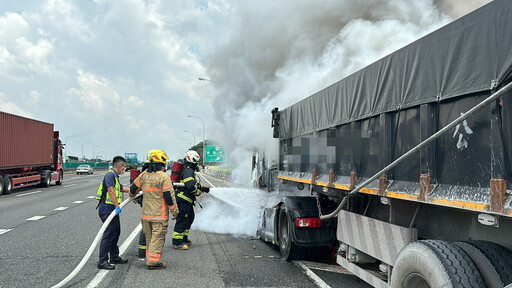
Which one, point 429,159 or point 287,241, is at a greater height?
point 429,159

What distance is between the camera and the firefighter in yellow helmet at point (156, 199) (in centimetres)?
564

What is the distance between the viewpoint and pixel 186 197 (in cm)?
727

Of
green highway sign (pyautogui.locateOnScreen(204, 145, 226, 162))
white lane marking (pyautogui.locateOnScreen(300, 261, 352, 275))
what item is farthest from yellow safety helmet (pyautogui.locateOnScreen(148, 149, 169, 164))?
green highway sign (pyautogui.locateOnScreen(204, 145, 226, 162))

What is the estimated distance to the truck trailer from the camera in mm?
2535

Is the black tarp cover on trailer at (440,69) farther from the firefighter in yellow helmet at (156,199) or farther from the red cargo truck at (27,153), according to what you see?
the red cargo truck at (27,153)

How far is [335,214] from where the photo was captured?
511 centimetres

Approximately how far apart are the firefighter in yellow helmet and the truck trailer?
6.57 feet

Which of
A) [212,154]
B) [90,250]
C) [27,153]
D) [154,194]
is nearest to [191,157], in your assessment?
[154,194]

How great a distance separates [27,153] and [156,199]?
55.7ft

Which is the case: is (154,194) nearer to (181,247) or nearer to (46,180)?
(181,247)

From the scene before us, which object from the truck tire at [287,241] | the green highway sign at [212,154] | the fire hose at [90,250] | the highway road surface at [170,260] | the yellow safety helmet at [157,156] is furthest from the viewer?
the green highway sign at [212,154]

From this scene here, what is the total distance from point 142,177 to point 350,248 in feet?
10.1

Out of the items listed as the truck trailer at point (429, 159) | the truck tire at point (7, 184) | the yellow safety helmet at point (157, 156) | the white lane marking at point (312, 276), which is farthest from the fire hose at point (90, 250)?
the truck tire at point (7, 184)

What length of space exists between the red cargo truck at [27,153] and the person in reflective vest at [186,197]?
1367cm
